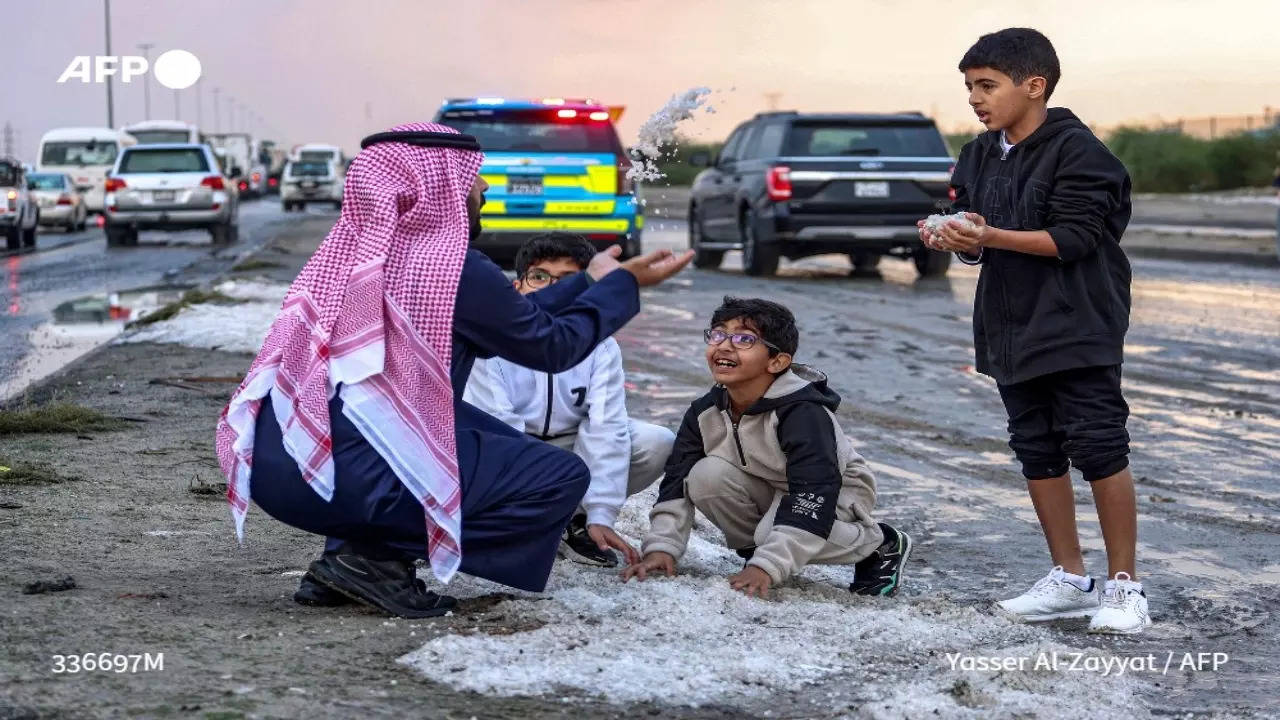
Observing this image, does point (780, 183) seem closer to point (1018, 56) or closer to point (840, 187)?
point (840, 187)

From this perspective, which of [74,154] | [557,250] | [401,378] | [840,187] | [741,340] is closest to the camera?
[401,378]

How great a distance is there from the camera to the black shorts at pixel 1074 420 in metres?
4.92

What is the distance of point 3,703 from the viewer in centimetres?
363

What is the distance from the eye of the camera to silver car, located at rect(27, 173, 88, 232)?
3681cm

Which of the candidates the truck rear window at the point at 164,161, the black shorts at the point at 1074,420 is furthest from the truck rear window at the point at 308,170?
the black shorts at the point at 1074,420

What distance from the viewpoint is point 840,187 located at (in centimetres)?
1859

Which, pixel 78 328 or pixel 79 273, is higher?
pixel 78 328

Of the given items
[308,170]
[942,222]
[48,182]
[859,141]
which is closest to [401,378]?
[942,222]

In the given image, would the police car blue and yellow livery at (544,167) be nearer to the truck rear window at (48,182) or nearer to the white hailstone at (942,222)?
the white hailstone at (942,222)

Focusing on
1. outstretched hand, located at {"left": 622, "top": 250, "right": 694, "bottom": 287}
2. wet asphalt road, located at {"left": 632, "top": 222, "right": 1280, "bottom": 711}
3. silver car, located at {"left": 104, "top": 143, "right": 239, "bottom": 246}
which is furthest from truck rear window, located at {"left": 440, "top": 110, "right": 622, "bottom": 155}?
silver car, located at {"left": 104, "top": 143, "right": 239, "bottom": 246}

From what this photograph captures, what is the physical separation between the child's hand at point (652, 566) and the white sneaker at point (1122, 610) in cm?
120

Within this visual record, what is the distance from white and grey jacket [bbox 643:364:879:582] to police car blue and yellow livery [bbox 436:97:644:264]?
38.7 feet

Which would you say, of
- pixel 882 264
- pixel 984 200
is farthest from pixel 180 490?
pixel 882 264

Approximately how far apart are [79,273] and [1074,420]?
1899 centimetres
